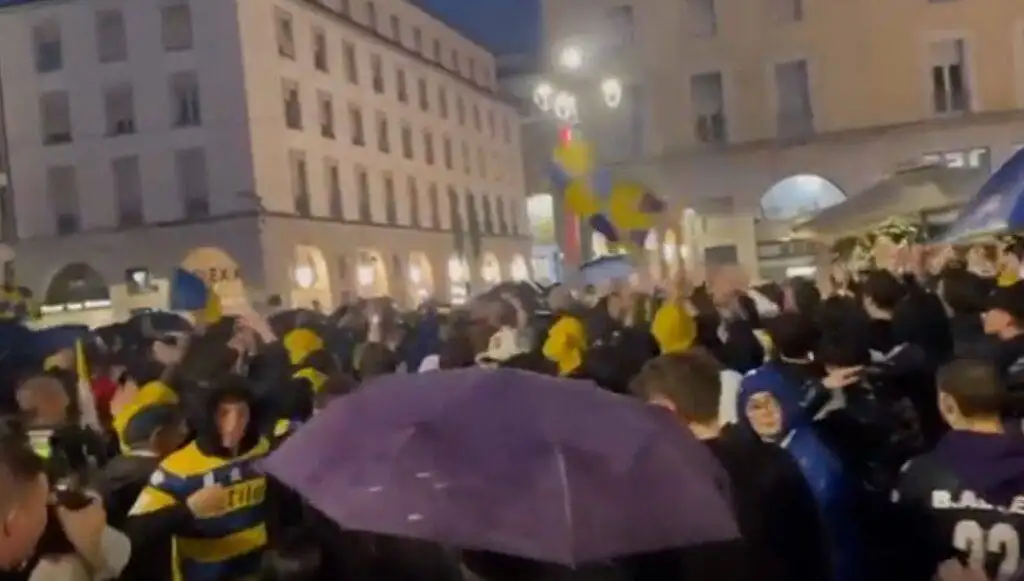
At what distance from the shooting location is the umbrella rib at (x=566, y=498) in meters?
3.81

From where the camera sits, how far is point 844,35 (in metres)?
37.8

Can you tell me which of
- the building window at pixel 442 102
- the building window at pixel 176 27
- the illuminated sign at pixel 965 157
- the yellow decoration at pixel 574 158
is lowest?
the yellow decoration at pixel 574 158

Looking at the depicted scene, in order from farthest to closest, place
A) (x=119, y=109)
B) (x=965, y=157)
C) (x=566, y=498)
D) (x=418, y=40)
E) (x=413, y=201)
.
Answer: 1. (x=418, y=40)
2. (x=413, y=201)
3. (x=119, y=109)
4. (x=965, y=157)
5. (x=566, y=498)

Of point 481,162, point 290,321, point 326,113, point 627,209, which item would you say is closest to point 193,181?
point 326,113

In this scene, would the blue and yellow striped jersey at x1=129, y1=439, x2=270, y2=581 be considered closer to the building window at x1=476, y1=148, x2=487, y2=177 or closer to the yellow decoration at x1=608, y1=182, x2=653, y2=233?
the yellow decoration at x1=608, y1=182, x2=653, y2=233

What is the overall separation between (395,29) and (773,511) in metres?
52.5

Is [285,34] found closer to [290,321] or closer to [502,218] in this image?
[502,218]

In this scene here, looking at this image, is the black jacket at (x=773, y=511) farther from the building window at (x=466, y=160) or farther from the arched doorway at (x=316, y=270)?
the building window at (x=466, y=160)

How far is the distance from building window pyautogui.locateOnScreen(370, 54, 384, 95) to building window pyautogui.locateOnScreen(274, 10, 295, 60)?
725 cm

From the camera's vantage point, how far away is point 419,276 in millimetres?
53656

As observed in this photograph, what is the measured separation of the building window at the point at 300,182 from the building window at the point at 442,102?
15.0 metres

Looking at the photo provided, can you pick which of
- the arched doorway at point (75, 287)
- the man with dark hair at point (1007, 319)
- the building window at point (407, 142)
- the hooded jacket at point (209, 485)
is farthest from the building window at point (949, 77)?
the hooded jacket at point (209, 485)

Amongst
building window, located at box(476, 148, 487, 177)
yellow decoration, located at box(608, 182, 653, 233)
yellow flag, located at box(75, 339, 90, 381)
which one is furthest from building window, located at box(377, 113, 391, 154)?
yellow flag, located at box(75, 339, 90, 381)

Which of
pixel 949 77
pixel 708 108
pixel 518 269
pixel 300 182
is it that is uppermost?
pixel 949 77
